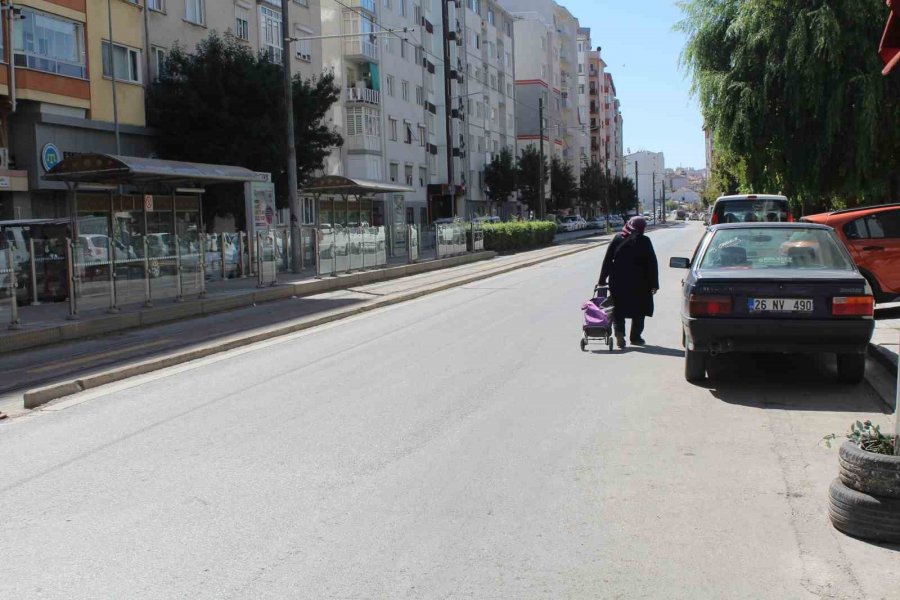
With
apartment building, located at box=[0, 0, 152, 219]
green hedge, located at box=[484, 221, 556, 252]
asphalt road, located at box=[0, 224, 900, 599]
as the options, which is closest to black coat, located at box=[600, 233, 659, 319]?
asphalt road, located at box=[0, 224, 900, 599]

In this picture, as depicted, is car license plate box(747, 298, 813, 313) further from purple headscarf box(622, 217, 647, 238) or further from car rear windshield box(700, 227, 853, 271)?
purple headscarf box(622, 217, 647, 238)

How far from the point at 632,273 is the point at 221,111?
73.8 feet

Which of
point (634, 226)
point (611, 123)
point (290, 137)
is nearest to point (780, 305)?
point (634, 226)

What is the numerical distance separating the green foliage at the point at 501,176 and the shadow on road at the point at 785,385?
67882 mm

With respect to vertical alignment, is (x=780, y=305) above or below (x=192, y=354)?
above

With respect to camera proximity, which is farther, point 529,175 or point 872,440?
point 529,175

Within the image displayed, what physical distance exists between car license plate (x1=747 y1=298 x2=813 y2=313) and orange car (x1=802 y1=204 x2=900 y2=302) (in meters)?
6.70

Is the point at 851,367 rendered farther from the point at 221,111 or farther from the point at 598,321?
the point at 221,111

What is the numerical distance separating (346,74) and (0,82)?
29586 mm

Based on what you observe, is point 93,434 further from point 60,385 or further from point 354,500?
point 354,500

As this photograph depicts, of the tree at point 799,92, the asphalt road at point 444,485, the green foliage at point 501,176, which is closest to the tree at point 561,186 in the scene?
the green foliage at point 501,176

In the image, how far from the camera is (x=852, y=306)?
8.17m

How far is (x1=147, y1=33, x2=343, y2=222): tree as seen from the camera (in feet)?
100

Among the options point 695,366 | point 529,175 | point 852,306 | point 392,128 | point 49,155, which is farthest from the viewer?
point 529,175
